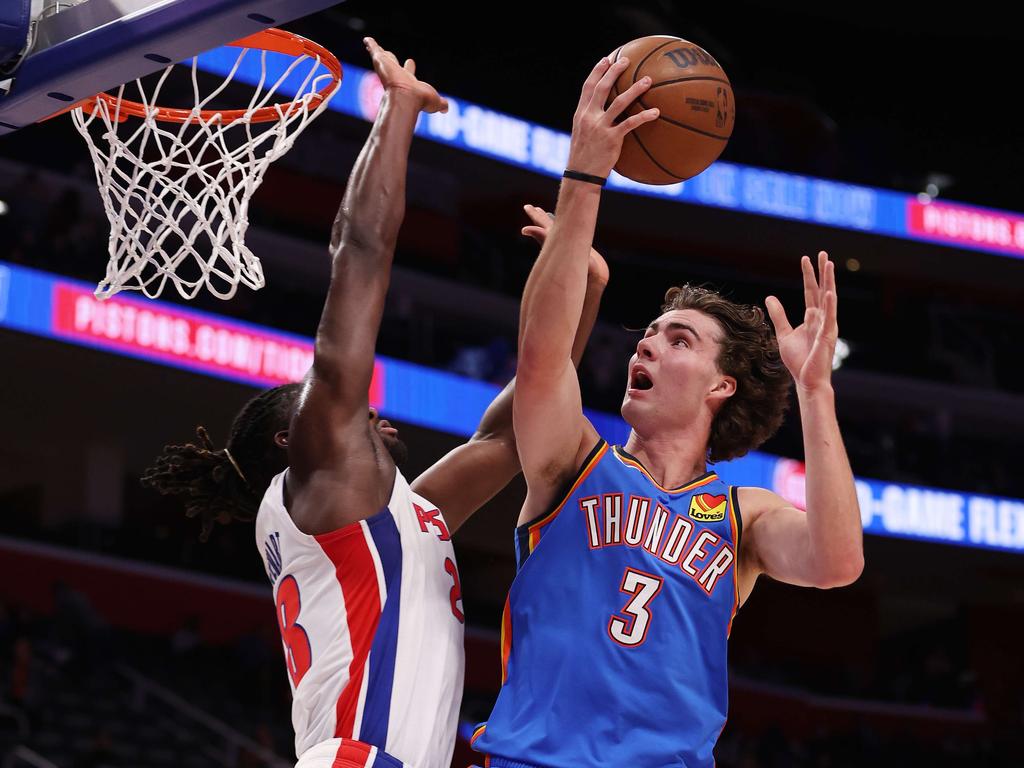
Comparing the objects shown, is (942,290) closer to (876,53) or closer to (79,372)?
(876,53)

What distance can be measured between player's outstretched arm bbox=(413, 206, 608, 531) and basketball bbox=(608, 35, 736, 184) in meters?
0.39

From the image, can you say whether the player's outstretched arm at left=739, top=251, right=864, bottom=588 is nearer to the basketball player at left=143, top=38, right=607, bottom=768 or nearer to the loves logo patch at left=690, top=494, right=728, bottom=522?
the loves logo patch at left=690, top=494, right=728, bottom=522

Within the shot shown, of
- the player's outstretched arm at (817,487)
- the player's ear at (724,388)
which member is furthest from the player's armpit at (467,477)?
the player's outstretched arm at (817,487)

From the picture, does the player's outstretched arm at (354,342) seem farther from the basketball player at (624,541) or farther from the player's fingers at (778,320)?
the player's fingers at (778,320)

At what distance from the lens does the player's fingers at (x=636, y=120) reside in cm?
313

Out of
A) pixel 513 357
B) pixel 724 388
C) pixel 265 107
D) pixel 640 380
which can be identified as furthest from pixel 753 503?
pixel 513 357

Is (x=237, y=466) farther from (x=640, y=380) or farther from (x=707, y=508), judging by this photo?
(x=707, y=508)

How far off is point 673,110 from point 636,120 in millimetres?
218

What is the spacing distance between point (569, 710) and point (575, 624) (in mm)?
192

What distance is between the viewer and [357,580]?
3262mm

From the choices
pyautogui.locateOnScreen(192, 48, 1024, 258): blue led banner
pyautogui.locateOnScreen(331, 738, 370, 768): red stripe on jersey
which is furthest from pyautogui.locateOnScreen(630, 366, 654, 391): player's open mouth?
pyautogui.locateOnScreen(192, 48, 1024, 258): blue led banner

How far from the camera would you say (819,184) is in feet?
62.7

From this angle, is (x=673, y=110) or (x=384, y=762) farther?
(x=673, y=110)

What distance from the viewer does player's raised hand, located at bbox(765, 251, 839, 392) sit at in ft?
10.3
